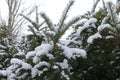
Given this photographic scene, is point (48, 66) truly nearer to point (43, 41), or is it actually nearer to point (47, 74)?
point (47, 74)

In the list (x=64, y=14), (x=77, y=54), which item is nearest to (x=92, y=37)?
(x=77, y=54)

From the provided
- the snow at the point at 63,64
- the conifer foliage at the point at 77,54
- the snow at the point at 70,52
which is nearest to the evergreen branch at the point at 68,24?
the conifer foliage at the point at 77,54

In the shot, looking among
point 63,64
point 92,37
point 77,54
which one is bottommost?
point 63,64

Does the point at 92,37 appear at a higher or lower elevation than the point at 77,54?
higher

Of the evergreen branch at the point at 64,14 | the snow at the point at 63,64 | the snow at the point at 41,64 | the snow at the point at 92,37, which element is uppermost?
the evergreen branch at the point at 64,14

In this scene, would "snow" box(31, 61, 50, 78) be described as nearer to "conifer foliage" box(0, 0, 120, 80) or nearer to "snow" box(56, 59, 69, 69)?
"conifer foliage" box(0, 0, 120, 80)

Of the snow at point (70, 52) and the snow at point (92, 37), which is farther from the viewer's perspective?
the snow at point (92, 37)

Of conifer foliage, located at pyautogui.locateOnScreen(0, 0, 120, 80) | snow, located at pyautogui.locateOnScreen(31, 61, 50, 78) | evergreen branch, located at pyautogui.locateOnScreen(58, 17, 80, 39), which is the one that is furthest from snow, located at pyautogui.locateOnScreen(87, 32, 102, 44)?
snow, located at pyautogui.locateOnScreen(31, 61, 50, 78)

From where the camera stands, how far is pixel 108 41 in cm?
311

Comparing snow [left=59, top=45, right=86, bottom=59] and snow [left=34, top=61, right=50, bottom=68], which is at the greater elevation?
snow [left=59, top=45, right=86, bottom=59]

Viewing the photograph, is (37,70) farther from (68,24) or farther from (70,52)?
(68,24)

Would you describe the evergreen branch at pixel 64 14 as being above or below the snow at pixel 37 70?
above

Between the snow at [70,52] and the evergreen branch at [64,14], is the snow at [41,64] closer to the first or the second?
the snow at [70,52]

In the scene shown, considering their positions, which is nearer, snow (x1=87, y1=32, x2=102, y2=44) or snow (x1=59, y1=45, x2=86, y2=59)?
snow (x1=59, y1=45, x2=86, y2=59)
